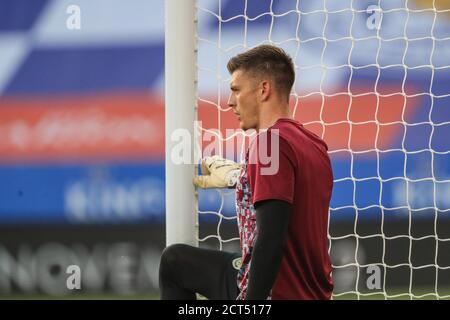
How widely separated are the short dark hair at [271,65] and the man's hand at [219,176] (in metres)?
0.30

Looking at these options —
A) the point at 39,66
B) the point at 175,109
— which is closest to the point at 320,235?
the point at 175,109

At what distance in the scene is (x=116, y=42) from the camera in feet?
10.2

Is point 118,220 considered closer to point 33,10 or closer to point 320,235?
point 33,10

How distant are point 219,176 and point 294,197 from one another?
37 cm

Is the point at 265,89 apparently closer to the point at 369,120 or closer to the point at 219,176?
the point at 219,176

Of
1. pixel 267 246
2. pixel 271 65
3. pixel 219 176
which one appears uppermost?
pixel 271 65

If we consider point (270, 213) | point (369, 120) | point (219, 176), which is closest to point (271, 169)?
point (270, 213)

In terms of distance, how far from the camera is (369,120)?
2.95 m

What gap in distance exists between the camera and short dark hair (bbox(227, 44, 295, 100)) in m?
1.46

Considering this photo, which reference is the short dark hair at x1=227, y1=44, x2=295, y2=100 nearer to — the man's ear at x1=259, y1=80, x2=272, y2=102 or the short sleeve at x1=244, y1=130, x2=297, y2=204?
the man's ear at x1=259, y1=80, x2=272, y2=102

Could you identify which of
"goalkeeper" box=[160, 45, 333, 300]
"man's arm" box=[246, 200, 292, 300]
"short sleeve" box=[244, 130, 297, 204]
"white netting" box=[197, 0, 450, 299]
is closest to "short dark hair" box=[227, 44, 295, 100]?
"goalkeeper" box=[160, 45, 333, 300]

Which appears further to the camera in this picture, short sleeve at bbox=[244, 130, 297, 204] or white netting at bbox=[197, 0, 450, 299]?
white netting at bbox=[197, 0, 450, 299]

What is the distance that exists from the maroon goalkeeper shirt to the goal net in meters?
1.46

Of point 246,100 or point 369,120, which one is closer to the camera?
point 246,100
